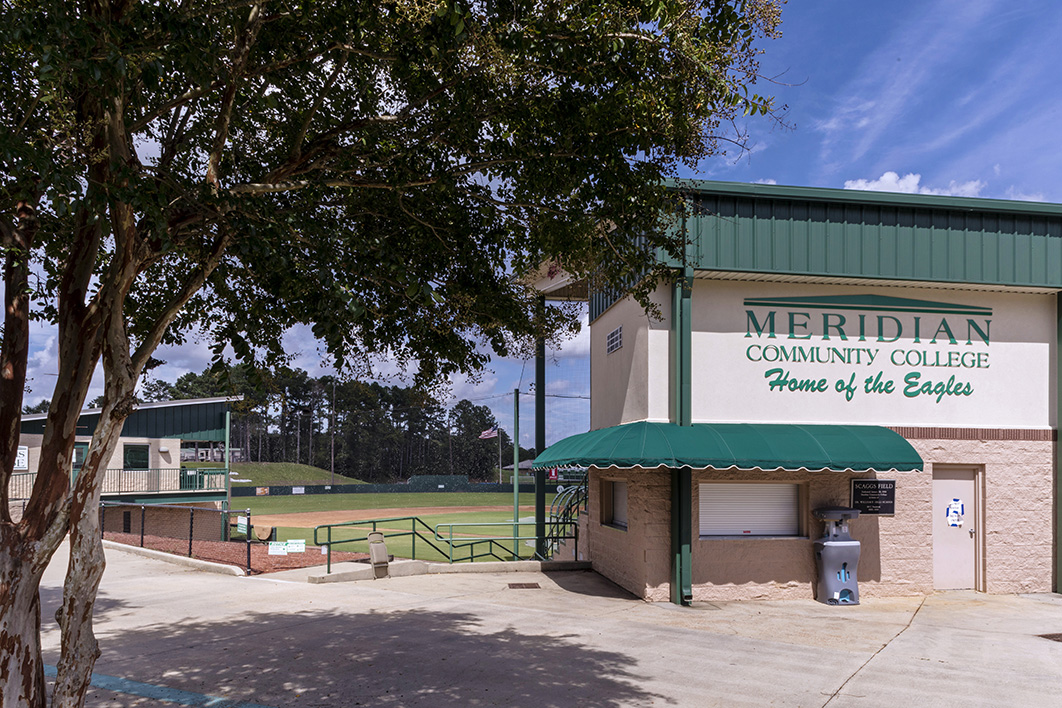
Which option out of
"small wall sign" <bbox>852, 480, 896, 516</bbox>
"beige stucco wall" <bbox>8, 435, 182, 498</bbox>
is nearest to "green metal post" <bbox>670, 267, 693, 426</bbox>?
"small wall sign" <bbox>852, 480, 896, 516</bbox>

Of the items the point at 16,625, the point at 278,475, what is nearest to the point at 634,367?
the point at 16,625

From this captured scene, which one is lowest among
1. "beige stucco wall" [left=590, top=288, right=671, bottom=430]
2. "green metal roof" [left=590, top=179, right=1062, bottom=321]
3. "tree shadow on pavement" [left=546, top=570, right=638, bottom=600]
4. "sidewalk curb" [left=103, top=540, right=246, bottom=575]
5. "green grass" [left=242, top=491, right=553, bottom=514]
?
"green grass" [left=242, top=491, right=553, bottom=514]

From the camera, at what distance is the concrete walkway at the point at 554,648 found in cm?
809

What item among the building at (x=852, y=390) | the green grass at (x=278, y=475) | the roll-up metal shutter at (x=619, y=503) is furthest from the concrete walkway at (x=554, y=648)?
the green grass at (x=278, y=475)

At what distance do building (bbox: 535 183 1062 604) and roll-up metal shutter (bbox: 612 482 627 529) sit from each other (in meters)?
0.54

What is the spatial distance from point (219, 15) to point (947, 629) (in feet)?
38.3

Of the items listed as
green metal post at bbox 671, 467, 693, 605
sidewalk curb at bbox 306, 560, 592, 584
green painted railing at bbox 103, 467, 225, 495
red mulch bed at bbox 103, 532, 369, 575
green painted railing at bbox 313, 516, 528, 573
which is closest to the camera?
green metal post at bbox 671, 467, 693, 605

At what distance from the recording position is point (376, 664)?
30.0 ft

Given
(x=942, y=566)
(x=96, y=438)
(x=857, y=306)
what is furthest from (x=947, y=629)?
(x=96, y=438)

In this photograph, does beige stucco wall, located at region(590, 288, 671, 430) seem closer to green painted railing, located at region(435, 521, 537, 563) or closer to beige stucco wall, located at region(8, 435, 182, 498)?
green painted railing, located at region(435, 521, 537, 563)

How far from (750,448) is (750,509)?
1639 mm

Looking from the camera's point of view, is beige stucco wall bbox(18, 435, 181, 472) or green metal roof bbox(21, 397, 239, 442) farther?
green metal roof bbox(21, 397, 239, 442)

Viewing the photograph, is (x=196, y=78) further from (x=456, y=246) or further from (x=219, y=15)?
(x=456, y=246)

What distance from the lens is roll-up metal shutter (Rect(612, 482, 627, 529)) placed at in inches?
610
